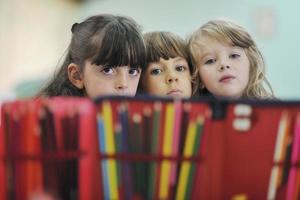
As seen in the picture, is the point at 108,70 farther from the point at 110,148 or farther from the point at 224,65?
the point at 110,148

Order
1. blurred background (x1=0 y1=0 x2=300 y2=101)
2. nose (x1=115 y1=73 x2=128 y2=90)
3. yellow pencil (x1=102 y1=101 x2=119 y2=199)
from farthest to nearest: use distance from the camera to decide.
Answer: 1. blurred background (x1=0 y1=0 x2=300 y2=101)
2. nose (x1=115 y1=73 x2=128 y2=90)
3. yellow pencil (x1=102 y1=101 x2=119 y2=199)

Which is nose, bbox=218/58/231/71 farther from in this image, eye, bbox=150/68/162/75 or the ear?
the ear

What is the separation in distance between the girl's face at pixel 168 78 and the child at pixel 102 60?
4 cm

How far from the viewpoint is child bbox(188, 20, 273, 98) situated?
974 mm

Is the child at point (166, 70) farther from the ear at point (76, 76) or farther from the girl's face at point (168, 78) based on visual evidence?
the ear at point (76, 76)

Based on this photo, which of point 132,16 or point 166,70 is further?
point 132,16

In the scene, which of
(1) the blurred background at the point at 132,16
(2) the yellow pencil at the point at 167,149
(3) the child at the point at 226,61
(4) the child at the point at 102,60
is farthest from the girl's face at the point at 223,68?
(1) the blurred background at the point at 132,16

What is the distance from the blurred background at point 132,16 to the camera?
1.80 m

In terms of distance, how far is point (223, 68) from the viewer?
968mm

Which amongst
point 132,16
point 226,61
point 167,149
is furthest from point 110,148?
point 132,16

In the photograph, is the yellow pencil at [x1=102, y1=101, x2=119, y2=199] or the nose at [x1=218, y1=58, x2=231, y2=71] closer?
the yellow pencil at [x1=102, y1=101, x2=119, y2=199]

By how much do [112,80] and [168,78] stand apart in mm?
115

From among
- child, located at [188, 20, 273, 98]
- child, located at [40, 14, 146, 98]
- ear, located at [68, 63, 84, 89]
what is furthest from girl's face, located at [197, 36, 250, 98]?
ear, located at [68, 63, 84, 89]

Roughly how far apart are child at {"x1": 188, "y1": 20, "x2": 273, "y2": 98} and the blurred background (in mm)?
632
